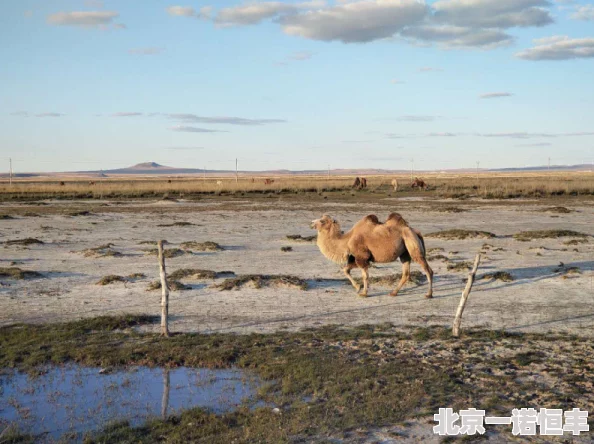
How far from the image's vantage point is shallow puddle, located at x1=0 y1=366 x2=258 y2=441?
6820 mm

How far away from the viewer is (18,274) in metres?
15.1

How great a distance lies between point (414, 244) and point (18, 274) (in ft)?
29.5

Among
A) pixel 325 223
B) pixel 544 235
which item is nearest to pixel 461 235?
pixel 544 235

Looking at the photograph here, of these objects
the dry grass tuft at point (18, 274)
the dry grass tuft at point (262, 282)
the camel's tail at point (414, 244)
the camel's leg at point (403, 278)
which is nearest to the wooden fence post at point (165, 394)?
the dry grass tuft at point (262, 282)

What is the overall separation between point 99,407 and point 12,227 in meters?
23.0

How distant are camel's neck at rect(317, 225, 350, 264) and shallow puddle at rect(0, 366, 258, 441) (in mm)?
5479

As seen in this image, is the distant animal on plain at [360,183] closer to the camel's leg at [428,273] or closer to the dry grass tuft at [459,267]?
the dry grass tuft at [459,267]

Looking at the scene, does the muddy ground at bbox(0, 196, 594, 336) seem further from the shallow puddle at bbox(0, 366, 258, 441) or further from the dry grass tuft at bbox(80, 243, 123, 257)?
the shallow puddle at bbox(0, 366, 258, 441)

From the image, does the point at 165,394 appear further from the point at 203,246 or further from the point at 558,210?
the point at 558,210

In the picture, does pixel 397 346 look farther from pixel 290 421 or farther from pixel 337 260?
pixel 337 260

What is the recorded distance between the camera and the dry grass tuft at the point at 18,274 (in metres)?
15.1

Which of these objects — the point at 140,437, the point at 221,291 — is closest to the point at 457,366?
the point at 140,437

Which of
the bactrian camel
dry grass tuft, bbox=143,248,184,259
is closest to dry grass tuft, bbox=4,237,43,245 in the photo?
dry grass tuft, bbox=143,248,184,259

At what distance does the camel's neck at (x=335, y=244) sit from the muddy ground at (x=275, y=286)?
0.73m
